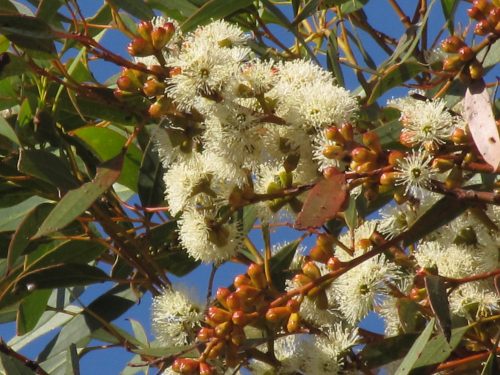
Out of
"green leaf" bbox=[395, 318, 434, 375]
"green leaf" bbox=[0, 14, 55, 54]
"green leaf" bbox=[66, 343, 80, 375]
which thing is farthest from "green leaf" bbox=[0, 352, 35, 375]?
"green leaf" bbox=[395, 318, 434, 375]

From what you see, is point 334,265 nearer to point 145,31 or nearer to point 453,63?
point 453,63

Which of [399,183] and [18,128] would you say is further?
[18,128]

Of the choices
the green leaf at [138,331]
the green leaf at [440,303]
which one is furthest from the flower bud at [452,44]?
the green leaf at [138,331]

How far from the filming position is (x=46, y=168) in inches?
68.7

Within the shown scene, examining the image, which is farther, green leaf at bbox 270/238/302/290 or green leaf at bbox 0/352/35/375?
green leaf at bbox 270/238/302/290

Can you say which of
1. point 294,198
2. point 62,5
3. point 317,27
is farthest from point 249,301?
point 317,27

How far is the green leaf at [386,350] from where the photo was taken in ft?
5.57

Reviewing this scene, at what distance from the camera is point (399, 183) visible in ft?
4.92

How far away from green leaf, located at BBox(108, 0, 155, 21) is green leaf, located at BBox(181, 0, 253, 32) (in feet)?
0.25

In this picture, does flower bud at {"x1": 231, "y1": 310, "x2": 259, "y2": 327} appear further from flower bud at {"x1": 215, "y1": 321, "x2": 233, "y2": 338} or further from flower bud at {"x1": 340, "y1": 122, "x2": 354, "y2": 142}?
flower bud at {"x1": 340, "y1": 122, "x2": 354, "y2": 142}

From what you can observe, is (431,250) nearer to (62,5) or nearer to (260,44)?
(260,44)

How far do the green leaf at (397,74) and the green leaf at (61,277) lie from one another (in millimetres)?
573

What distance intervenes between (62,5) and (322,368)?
0.71 m

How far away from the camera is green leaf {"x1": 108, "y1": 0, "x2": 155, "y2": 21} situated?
1865 mm
